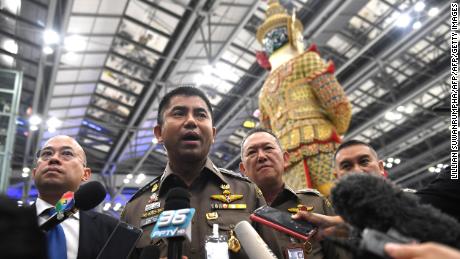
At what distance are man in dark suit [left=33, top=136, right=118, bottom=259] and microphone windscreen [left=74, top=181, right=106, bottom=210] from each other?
34 cm

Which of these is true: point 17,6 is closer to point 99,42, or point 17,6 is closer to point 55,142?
point 99,42

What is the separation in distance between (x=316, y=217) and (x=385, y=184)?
1.04 feet

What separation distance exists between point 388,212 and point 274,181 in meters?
1.88

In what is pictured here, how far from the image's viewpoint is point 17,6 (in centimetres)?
877

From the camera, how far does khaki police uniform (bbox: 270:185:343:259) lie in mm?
2072

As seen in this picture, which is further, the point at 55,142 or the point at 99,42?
the point at 99,42

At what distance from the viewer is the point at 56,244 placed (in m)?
1.74

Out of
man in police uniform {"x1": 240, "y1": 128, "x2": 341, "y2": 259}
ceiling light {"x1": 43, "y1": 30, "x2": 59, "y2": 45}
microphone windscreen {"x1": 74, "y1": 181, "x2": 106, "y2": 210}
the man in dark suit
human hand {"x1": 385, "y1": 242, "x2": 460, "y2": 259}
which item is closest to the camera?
human hand {"x1": 385, "y1": 242, "x2": 460, "y2": 259}

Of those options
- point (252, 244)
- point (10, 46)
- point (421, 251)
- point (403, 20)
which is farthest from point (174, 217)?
point (10, 46)

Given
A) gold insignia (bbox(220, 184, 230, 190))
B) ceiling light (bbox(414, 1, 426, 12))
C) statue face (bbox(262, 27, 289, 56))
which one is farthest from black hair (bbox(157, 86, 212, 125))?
ceiling light (bbox(414, 1, 426, 12))

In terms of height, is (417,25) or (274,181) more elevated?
(417,25)

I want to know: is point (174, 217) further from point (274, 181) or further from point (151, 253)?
point (274, 181)

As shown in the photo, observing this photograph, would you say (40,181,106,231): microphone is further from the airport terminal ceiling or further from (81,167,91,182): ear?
the airport terminal ceiling

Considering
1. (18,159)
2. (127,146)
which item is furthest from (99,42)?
(18,159)
